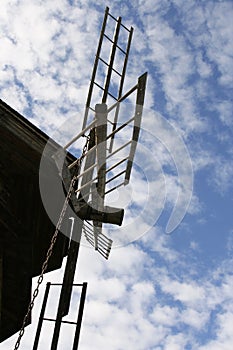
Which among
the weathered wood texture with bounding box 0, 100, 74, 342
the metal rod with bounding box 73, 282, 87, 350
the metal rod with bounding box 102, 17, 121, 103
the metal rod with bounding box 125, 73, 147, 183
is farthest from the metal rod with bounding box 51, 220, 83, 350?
the metal rod with bounding box 102, 17, 121, 103

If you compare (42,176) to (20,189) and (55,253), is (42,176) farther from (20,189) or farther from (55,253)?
(55,253)

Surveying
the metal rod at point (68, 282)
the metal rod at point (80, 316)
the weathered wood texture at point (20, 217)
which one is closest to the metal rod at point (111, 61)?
the weathered wood texture at point (20, 217)

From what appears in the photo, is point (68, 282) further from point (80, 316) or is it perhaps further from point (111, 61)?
point (111, 61)

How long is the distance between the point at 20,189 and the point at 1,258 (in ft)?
5.93

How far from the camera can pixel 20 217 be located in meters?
8.73

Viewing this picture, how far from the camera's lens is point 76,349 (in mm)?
5801

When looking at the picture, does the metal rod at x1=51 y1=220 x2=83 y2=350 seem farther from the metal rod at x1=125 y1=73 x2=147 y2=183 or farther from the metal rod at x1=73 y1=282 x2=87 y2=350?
the metal rod at x1=125 y1=73 x2=147 y2=183

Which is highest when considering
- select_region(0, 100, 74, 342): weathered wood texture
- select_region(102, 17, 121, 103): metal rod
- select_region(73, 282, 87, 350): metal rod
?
select_region(102, 17, 121, 103): metal rod

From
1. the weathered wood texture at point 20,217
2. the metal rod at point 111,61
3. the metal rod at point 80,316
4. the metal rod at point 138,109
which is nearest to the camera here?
the metal rod at point 138,109

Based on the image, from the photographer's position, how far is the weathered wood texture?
6.91 metres

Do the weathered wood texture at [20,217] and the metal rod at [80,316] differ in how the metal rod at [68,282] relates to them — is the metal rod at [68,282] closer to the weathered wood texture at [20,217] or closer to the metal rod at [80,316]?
the metal rod at [80,316]

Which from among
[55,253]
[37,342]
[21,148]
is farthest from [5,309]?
[21,148]

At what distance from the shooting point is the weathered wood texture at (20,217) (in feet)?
22.7

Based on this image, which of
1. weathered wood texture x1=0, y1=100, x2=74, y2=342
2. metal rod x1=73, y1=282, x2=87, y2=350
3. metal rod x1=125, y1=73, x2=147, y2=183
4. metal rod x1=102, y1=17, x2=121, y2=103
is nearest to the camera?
metal rod x1=125, y1=73, x2=147, y2=183
